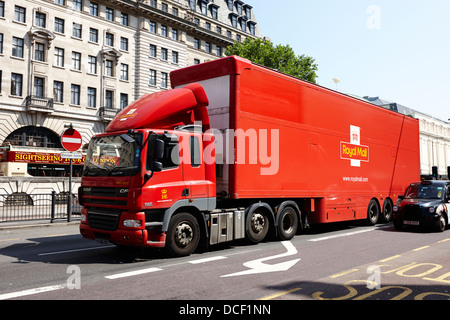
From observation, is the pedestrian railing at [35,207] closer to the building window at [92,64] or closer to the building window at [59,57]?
the building window at [59,57]

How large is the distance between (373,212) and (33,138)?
31.2m

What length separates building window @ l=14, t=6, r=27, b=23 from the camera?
3459cm

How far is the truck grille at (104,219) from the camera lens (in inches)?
304

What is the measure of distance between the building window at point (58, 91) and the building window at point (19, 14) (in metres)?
5.99

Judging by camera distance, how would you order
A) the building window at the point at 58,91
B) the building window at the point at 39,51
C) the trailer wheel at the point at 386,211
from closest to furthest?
the trailer wheel at the point at 386,211 → the building window at the point at 39,51 → the building window at the point at 58,91

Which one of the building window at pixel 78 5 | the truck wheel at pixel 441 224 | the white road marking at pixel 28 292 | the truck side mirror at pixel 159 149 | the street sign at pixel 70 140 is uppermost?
the building window at pixel 78 5

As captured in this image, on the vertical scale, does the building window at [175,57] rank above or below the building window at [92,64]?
above

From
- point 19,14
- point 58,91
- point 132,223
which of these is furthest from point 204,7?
point 132,223

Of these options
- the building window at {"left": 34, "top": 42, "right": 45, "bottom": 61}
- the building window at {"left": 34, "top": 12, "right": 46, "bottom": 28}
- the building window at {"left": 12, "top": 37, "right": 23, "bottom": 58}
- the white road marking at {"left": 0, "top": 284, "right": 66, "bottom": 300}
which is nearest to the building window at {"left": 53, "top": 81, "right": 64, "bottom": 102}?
the building window at {"left": 34, "top": 42, "right": 45, "bottom": 61}

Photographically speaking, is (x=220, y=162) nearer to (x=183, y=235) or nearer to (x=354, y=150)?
(x=183, y=235)

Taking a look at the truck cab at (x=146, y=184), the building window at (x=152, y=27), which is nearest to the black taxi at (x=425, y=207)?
the truck cab at (x=146, y=184)

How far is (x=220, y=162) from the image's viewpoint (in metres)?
9.18

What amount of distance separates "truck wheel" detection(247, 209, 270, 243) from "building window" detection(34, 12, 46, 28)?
112 ft

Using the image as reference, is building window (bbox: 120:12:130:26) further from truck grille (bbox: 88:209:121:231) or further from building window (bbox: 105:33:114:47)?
truck grille (bbox: 88:209:121:231)
